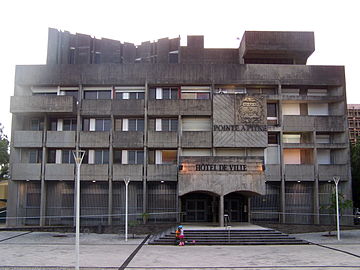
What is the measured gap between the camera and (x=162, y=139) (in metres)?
36.4

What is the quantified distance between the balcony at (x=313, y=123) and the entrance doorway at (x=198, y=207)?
10.1 metres

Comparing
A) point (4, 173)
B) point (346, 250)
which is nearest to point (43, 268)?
point (346, 250)

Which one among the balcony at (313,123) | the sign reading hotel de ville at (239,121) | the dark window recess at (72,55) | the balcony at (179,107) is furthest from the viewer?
the dark window recess at (72,55)

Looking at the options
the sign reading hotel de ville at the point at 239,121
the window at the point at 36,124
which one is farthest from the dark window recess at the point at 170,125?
the window at the point at 36,124

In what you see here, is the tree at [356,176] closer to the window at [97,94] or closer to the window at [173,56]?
the window at [173,56]

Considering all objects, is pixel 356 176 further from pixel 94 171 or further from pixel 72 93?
pixel 72 93

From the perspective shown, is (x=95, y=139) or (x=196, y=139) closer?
(x=196, y=139)

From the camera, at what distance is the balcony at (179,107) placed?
36.6 metres

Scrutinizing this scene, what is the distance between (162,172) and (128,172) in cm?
312

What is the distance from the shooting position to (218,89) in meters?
38.5

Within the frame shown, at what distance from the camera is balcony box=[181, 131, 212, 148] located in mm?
36219

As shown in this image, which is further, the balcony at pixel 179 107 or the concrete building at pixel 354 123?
the concrete building at pixel 354 123

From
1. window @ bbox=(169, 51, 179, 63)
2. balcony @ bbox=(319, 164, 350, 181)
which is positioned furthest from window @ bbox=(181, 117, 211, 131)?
balcony @ bbox=(319, 164, 350, 181)

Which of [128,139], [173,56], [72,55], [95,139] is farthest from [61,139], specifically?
[173,56]
